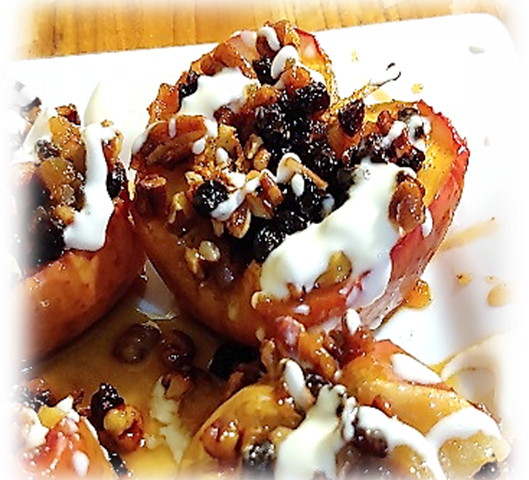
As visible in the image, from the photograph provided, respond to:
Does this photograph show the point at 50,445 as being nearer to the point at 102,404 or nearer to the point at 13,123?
the point at 102,404

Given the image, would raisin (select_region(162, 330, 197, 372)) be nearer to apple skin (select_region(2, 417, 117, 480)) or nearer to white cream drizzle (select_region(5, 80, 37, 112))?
apple skin (select_region(2, 417, 117, 480))

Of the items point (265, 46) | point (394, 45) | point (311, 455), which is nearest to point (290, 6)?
point (394, 45)

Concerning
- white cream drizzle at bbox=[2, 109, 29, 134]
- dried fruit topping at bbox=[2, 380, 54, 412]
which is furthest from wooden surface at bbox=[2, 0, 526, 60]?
dried fruit topping at bbox=[2, 380, 54, 412]

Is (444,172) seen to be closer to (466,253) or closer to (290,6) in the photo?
(466,253)

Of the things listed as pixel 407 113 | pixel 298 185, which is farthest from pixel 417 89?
pixel 298 185

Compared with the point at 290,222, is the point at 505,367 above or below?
below
